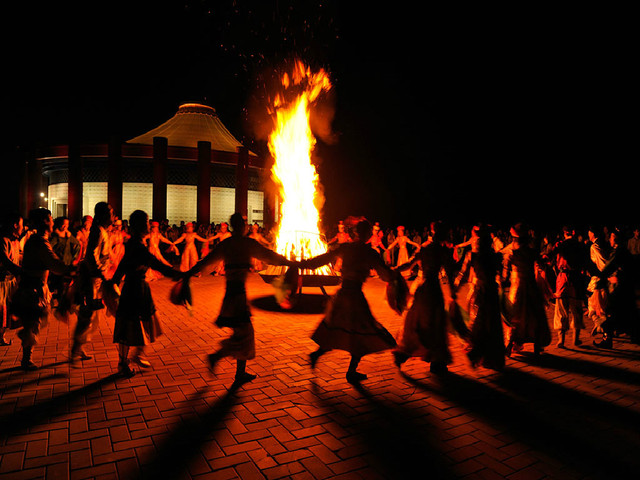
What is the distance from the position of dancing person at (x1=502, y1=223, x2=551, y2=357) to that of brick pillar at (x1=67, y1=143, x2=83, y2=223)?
29686 millimetres

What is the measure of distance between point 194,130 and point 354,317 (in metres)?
34.7

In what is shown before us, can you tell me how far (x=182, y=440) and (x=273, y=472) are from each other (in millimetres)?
919

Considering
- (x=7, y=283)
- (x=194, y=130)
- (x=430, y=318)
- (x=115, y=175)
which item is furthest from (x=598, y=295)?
(x=194, y=130)

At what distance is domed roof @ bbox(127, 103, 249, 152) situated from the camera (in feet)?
112

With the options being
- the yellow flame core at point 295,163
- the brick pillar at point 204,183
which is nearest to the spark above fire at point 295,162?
the yellow flame core at point 295,163

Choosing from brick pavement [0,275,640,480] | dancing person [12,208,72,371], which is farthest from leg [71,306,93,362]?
dancing person [12,208,72,371]

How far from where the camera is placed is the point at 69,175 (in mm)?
28406

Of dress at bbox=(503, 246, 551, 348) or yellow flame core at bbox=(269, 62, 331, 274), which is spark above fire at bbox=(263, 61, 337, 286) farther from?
dress at bbox=(503, 246, 551, 348)

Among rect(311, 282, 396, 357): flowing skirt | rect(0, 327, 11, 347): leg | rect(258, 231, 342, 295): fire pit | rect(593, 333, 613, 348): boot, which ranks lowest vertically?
rect(593, 333, 613, 348): boot

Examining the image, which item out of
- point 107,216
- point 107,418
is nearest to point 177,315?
point 107,216

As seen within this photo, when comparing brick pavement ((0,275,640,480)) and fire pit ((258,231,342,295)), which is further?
fire pit ((258,231,342,295))

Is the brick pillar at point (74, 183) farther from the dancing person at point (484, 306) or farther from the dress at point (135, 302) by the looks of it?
the dancing person at point (484, 306)

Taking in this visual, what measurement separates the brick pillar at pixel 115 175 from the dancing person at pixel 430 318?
89.9ft

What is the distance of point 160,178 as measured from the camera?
28656 mm
